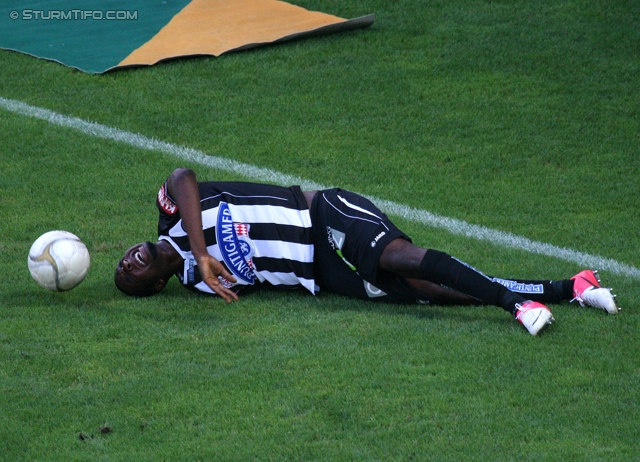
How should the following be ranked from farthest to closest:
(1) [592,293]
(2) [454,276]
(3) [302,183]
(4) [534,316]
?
(3) [302,183] < (1) [592,293] < (2) [454,276] < (4) [534,316]

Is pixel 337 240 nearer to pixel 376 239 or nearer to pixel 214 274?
pixel 376 239

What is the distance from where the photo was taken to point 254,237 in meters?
5.18

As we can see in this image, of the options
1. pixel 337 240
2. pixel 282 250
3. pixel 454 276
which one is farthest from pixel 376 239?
pixel 282 250

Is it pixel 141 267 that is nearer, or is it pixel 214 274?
pixel 214 274

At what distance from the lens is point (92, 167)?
7316 millimetres

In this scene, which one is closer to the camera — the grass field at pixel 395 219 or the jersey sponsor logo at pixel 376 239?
the grass field at pixel 395 219

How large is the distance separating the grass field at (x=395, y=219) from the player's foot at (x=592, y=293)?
0.09 meters

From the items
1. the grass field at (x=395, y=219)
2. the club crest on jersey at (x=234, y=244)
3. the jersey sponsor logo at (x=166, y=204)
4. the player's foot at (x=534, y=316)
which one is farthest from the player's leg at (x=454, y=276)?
the jersey sponsor logo at (x=166, y=204)

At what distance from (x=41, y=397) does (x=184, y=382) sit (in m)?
0.62

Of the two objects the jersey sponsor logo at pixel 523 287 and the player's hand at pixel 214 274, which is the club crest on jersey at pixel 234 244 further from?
the jersey sponsor logo at pixel 523 287

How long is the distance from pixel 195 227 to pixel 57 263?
79cm

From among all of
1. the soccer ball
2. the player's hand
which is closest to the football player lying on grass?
the player's hand

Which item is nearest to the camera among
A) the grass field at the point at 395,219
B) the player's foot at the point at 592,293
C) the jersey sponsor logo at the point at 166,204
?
the grass field at the point at 395,219

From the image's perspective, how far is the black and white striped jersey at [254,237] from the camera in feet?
16.9
